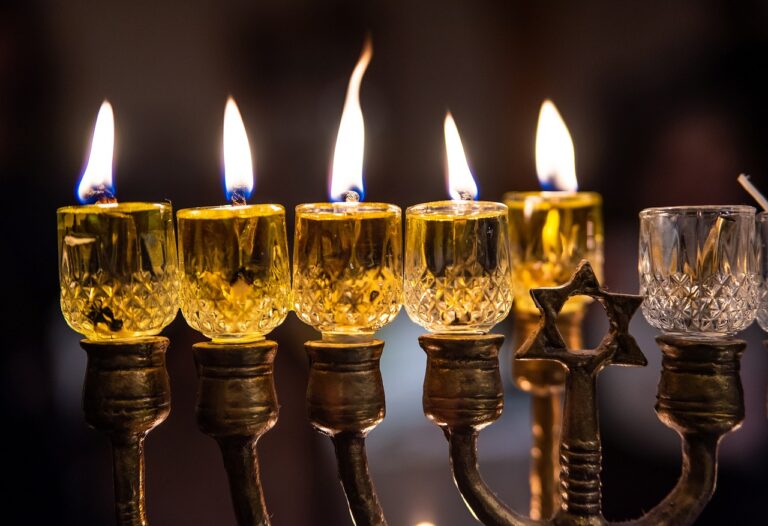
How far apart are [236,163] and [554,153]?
2.14 ft

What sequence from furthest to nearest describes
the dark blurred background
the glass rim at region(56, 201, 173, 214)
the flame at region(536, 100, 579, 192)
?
the dark blurred background
the flame at region(536, 100, 579, 192)
the glass rim at region(56, 201, 173, 214)

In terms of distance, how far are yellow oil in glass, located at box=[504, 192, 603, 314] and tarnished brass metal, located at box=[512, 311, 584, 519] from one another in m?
0.06

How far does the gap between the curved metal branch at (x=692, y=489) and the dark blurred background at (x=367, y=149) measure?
150cm

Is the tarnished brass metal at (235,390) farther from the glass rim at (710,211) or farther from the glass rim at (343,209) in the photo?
the glass rim at (710,211)

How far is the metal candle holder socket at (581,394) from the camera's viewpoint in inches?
44.6

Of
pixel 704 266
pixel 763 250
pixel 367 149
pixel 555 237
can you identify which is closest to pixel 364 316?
pixel 704 266

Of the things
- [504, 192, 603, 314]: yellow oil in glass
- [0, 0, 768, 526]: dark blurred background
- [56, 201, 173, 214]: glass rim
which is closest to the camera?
[56, 201, 173, 214]: glass rim

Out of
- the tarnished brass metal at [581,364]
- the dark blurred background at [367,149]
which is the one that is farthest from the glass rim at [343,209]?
the dark blurred background at [367,149]

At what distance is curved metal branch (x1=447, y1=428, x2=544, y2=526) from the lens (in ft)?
3.85

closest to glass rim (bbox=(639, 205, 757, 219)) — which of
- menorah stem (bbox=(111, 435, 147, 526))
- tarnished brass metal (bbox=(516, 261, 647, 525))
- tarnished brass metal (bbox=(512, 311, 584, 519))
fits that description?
tarnished brass metal (bbox=(516, 261, 647, 525))

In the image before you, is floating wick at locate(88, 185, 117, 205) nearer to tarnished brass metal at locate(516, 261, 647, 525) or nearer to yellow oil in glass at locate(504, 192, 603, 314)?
tarnished brass metal at locate(516, 261, 647, 525)

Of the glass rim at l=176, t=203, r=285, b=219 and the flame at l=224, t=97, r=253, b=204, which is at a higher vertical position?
the flame at l=224, t=97, r=253, b=204

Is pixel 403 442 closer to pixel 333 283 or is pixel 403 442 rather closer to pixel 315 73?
pixel 315 73

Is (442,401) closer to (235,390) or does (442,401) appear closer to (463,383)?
(463,383)
